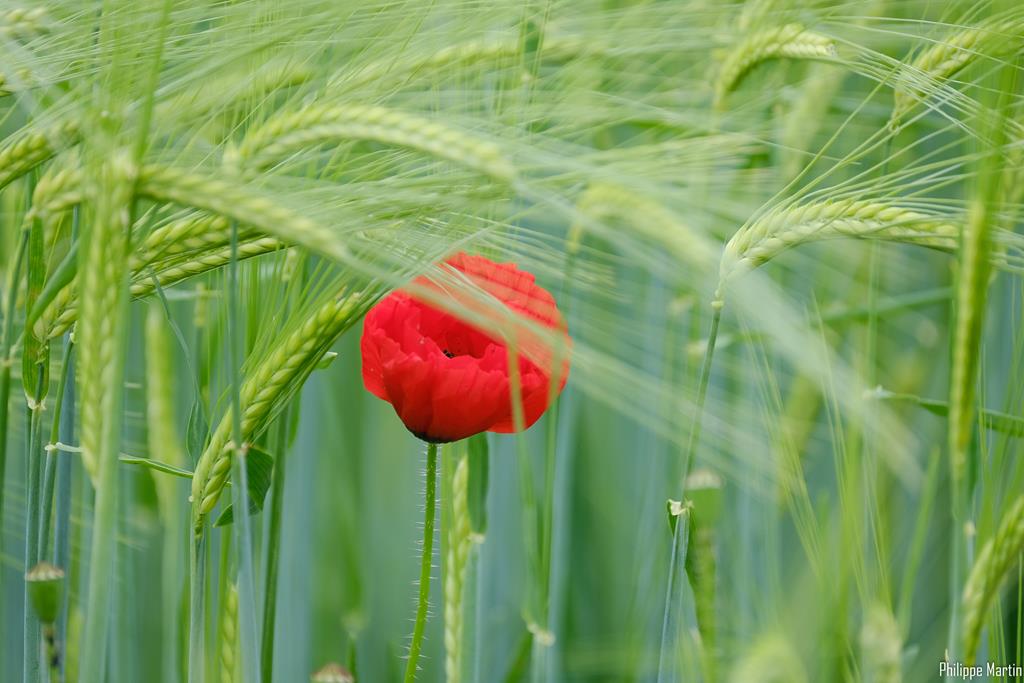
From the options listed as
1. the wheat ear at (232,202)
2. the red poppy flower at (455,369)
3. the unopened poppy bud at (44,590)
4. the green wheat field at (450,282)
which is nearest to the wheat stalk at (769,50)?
the green wheat field at (450,282)

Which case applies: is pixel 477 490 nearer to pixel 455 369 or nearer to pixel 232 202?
pixel 455 369

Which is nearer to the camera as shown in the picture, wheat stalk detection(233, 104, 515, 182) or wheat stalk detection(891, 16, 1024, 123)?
wheat stalk detection(233, 104, 515, 182)

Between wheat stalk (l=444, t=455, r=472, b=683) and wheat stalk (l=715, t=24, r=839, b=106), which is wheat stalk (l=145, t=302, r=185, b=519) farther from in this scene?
wheat stalk (l=715, t=24, r=839, b=106)

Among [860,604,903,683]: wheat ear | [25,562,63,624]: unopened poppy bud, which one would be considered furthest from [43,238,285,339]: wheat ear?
[860,604,903,683]: wheat ear

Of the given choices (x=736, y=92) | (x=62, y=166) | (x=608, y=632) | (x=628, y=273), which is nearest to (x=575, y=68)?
(x=736, y=92)

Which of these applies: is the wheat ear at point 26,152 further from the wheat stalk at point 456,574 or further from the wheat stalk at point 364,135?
the wheat stalk at point 456,574
